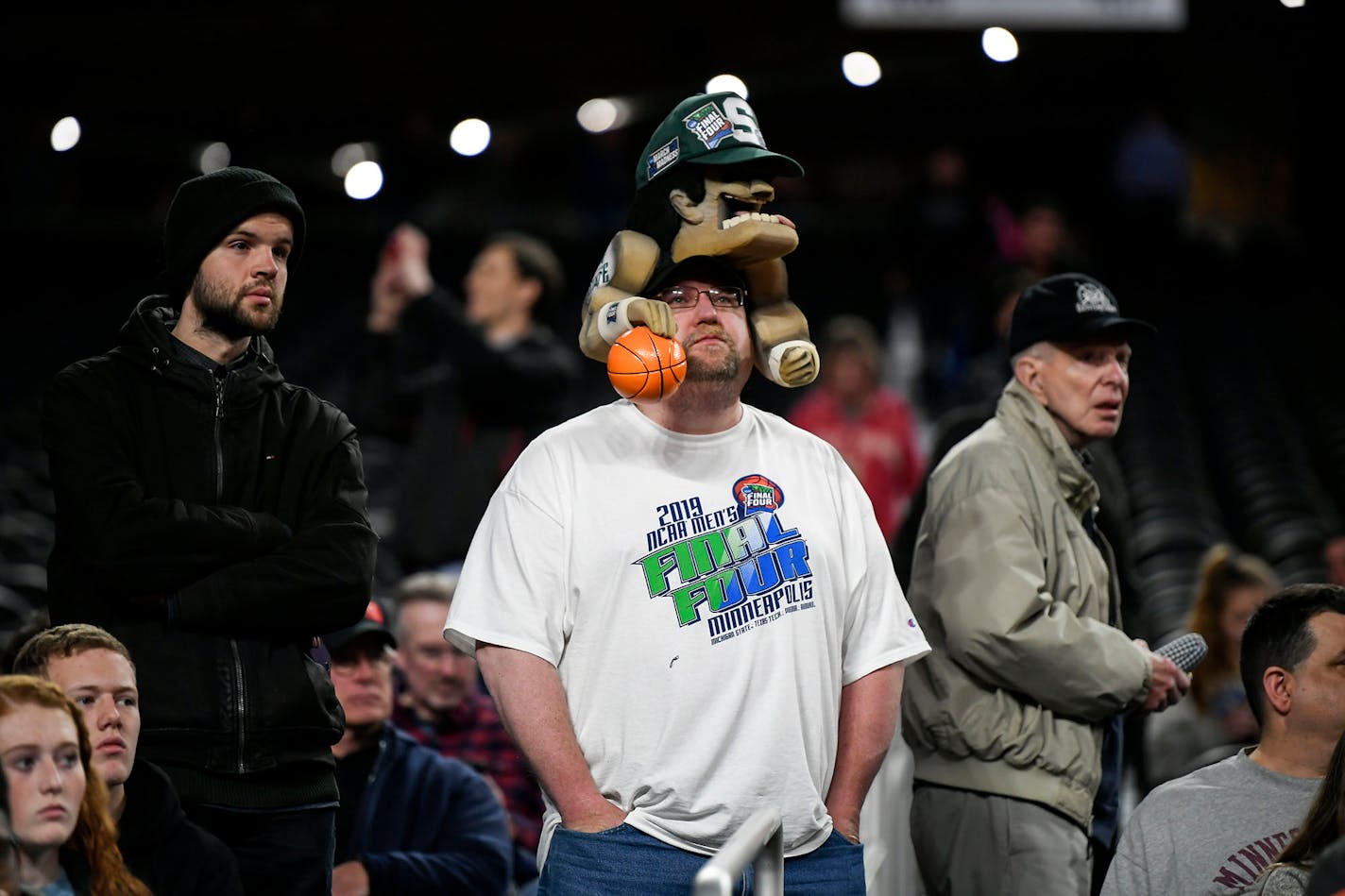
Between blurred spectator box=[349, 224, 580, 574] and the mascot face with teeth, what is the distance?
2.32 metres

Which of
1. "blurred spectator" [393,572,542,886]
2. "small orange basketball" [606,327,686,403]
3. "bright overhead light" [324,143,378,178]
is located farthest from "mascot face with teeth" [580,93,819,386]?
"bright overhead light" [324,143,378,178]

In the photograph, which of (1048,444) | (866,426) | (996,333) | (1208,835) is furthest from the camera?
(866,426)

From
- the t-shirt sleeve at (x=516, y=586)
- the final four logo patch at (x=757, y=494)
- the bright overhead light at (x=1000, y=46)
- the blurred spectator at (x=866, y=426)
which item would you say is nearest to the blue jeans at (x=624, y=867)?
the t-shirt sleeve at (x=516, y=586)

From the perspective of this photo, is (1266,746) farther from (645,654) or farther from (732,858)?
(732,858)

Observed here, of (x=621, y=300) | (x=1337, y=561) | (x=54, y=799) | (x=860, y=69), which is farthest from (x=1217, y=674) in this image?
(x=860, y=69)

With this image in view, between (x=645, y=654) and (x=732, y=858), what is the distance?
700 mm

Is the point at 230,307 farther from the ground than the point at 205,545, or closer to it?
farther from the ground

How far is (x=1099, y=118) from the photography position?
16.8 m

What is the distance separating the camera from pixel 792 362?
3.43 meters

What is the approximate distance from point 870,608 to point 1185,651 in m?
0.97

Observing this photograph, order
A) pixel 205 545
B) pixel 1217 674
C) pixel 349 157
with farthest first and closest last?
1. pixel 349 157
2. pixel 1217 674
3. pixel 205 545

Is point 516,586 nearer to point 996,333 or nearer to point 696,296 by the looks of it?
point 696,296

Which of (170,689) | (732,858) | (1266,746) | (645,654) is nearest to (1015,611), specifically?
(1266,746)

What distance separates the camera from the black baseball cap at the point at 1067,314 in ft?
13.3
